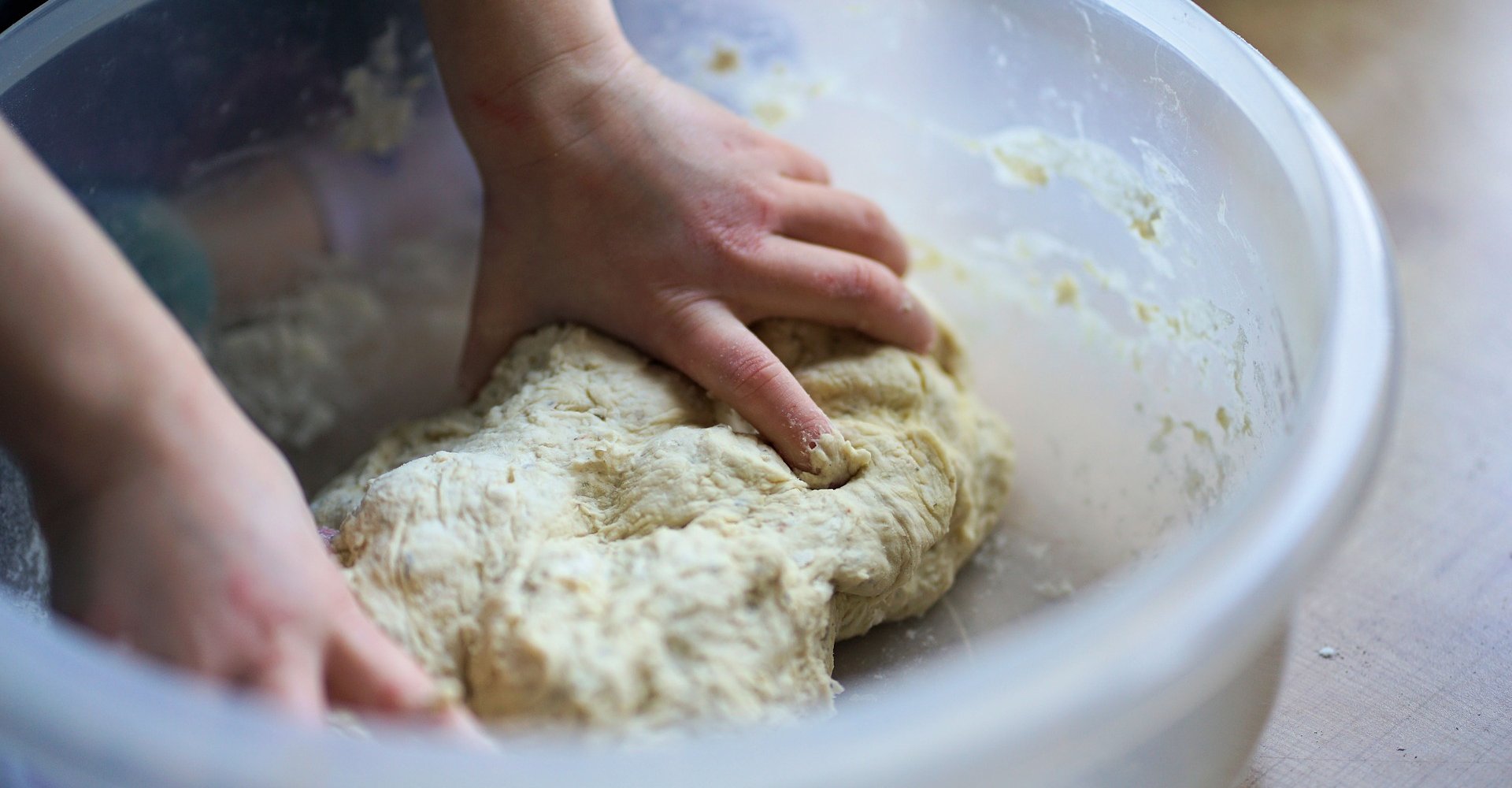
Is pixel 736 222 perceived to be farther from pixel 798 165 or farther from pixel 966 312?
pixel 966 312

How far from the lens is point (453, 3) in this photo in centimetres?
95

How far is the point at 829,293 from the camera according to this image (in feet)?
3.19

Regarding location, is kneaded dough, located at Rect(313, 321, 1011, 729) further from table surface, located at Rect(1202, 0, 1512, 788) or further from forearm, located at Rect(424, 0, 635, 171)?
table surface, located at Rect(1202, 0, 1512, 788)

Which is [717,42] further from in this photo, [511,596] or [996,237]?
[511,596]

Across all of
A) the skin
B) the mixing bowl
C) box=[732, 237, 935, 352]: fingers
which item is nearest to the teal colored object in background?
the mixing bowl

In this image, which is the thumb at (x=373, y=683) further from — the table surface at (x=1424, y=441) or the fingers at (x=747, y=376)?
the table surface at (x=1424, y=441)

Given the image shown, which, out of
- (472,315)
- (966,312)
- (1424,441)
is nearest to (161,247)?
(472,315)

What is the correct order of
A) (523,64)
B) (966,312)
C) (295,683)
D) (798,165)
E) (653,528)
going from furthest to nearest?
(966,312)
(798,165)
(523,64)
(653,528)
(295,683)

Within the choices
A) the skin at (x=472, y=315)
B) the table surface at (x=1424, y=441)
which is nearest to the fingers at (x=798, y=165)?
the skin at (x=472, y=315)

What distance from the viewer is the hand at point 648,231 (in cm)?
96

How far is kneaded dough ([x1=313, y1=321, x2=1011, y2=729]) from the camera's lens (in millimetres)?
688

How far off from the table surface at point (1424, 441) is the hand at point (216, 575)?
56 cm

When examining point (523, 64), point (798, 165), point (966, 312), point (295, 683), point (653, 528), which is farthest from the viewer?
point (966, 312)

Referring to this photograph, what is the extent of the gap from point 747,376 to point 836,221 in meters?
0.21
